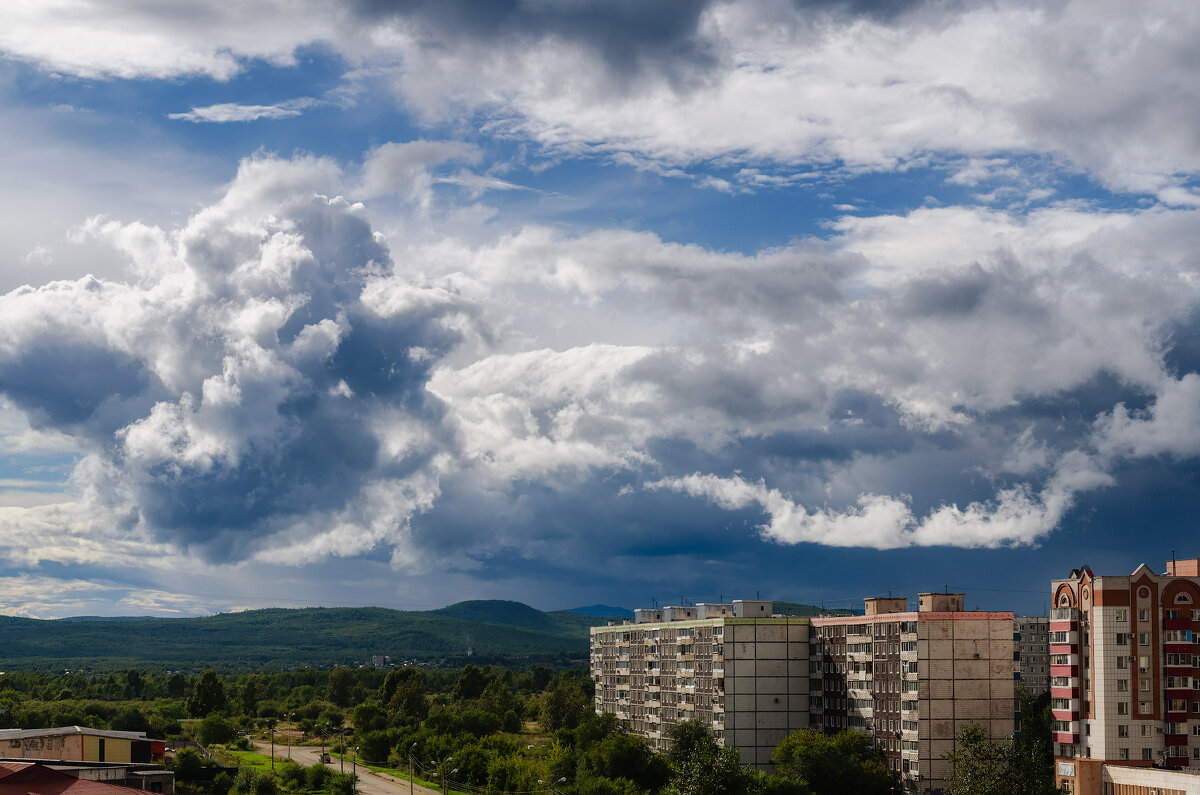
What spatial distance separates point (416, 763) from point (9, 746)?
71.6 metres

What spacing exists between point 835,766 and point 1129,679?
31.4 m

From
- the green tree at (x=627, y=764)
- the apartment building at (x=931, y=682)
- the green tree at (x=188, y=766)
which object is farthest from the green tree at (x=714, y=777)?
the green tree at (x=188, y=766)

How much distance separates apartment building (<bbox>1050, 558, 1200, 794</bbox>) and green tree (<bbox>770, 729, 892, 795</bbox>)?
2007 cm

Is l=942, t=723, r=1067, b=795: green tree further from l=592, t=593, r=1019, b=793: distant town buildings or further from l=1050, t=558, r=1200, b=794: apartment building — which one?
l=592, t=593, r=1019, b=793: distant town buildings

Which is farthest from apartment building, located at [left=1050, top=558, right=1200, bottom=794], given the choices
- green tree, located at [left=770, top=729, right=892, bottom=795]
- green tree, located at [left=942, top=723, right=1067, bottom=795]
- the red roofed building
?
the red roofed building

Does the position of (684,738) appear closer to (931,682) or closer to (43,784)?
(931,682)

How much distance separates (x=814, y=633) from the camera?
518 ft

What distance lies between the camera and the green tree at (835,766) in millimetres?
128875

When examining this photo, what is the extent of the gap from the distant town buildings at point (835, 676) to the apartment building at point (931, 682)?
11cm

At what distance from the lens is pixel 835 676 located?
150750 millimetres

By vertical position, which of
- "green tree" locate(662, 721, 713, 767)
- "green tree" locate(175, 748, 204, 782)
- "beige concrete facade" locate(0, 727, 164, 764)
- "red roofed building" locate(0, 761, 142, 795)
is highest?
"red roofed building" locate(0, 761, 142, 795)

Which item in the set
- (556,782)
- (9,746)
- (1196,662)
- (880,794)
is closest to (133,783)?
(9,746)

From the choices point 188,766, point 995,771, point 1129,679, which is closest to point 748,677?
point 995,771

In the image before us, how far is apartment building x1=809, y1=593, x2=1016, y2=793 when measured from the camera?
131500mm
